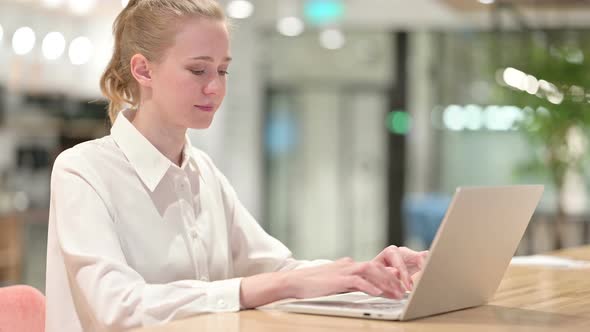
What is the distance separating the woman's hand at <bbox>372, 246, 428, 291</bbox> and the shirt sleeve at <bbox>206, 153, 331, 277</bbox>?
406 mm

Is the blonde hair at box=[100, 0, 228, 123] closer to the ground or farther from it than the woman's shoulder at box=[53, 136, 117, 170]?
farther from it

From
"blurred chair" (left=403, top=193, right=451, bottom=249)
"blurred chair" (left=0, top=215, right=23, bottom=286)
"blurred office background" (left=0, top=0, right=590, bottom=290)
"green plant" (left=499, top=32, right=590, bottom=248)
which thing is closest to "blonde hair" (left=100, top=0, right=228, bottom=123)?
"blurred chair" (left=0, top=215, right=23, bottom=286)

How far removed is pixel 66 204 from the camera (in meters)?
1.76

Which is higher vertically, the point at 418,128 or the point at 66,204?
the point at 418,128

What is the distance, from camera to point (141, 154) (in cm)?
198

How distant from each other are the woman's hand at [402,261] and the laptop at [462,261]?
0.05m

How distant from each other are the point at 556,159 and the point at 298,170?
4.52 meters

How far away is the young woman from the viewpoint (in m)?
1.65

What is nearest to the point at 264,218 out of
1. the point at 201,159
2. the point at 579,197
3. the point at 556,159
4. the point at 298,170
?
the point at 298,170

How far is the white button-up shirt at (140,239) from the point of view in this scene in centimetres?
165

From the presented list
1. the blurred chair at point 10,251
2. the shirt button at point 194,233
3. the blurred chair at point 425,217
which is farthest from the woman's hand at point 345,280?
the blurred chair at point 425,217

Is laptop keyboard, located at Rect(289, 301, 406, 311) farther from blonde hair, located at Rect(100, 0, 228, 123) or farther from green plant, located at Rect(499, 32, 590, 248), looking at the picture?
green plant, located at Rect(499, 32, 590, 248)

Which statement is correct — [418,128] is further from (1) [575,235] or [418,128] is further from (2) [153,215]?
(2) [153,215]

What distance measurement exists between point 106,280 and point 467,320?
624 millimetres
